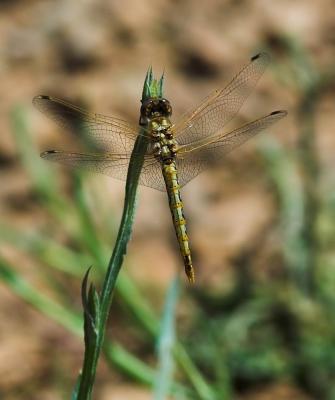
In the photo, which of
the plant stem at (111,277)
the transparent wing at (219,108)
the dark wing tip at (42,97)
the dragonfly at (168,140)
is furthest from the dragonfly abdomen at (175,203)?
the plant stem at (111,277)

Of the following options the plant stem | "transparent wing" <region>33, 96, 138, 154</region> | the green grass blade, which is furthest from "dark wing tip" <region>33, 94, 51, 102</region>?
the plant stem

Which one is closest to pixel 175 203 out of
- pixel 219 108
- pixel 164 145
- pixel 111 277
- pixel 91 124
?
pixel 164 145

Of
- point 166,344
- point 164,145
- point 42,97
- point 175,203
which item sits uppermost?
point 42,97

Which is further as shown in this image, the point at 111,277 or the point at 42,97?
the point at 42,97

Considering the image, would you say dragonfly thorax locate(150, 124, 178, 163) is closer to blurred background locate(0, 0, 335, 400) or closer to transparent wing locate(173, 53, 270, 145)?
transparent wing locate(173, 53, 270, 145)

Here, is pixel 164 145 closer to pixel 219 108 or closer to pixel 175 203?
pixel 175 203

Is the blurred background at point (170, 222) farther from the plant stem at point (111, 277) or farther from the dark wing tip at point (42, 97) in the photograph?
the plant stem at point (111, 277)

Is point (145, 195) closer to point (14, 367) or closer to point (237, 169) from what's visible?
point (237, 169)

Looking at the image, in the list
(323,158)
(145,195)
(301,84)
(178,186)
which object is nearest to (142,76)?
(145,195)
